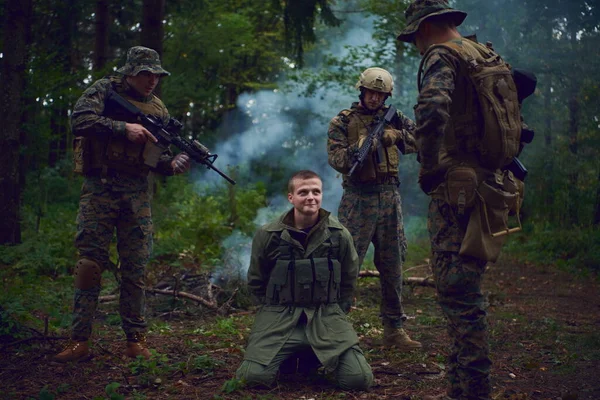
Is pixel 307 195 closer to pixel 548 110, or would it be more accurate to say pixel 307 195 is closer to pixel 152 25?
pixel 152 25

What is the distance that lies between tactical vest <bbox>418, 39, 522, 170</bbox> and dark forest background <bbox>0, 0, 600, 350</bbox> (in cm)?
404

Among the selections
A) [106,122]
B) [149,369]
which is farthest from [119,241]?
[149,369]

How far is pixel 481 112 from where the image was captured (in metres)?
3.78

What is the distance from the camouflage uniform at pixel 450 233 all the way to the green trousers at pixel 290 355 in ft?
2.21

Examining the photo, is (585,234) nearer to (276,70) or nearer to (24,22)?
(24,22)

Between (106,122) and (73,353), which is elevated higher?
(106,122)

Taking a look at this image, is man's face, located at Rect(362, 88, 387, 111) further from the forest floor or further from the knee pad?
the knee pad

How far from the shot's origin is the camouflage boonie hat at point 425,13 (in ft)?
12.8

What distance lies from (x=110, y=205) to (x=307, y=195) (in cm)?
170

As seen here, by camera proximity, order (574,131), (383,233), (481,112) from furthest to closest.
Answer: (574,131) < (383,233) < (481,112)

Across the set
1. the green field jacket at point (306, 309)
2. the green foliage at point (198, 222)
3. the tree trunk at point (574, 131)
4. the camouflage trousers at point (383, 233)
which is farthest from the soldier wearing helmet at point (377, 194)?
the tree trunk at point (574, 131)

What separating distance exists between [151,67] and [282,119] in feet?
67.9

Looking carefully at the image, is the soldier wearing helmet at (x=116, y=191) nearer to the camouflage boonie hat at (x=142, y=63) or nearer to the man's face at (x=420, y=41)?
the camouflage boonie hat at (x=142, y=63)

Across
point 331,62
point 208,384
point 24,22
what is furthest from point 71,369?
point 331,62
